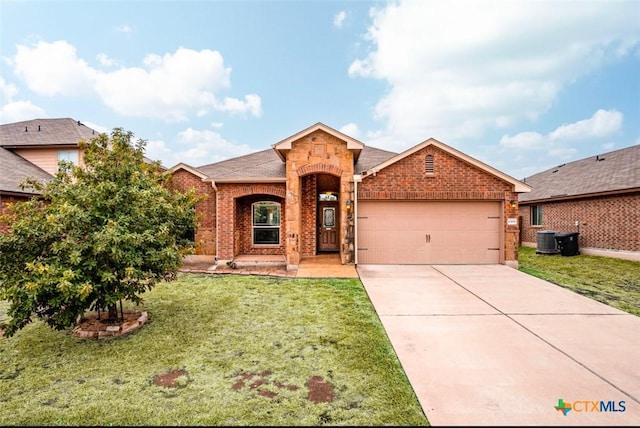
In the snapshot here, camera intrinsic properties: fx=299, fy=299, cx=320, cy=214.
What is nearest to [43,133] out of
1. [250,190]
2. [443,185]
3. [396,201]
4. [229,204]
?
[229,204]

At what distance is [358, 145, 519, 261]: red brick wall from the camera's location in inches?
409

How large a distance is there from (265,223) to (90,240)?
7.75 meters

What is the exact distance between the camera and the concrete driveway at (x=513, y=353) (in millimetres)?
2975

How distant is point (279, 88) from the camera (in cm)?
2077

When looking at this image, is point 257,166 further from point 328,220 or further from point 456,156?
point 456,156

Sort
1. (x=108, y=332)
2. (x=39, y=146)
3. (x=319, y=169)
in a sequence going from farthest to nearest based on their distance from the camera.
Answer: (x=39, y=146) → (x=319, y=169) → (x=108, y=332)

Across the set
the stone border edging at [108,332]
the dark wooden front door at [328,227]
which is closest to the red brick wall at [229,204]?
the dark wooden front door at [328,227]

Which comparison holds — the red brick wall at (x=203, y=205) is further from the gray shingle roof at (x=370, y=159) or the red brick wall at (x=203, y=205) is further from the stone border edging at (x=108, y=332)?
the stone border edging at (x=108, y=332)

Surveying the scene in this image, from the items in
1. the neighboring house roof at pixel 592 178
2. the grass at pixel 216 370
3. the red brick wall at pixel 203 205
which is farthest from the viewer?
the neighboring house roof at pixel 592 178

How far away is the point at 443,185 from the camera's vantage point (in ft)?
34.1

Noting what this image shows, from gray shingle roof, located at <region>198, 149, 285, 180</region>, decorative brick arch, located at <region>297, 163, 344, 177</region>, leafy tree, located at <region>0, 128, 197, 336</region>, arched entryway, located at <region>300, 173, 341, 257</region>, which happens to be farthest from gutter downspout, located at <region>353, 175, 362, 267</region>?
leafy tree, located at <region>0, 128, 197, 336</region>

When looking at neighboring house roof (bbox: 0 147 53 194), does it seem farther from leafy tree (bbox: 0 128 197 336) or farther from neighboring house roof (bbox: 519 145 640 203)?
neighboring house roof (bbox: 519 145 640 203)

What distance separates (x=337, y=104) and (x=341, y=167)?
12478 mm

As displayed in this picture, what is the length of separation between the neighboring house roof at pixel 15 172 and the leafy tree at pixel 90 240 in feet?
24.0
